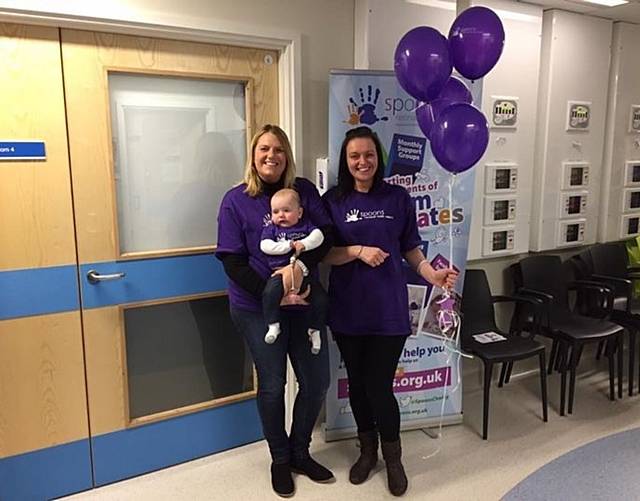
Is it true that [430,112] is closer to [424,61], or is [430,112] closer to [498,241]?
[424,61]

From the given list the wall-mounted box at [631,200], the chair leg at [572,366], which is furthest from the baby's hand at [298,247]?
the wall-mounted box at [631,200]

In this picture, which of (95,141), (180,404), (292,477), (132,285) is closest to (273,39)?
(95,141)

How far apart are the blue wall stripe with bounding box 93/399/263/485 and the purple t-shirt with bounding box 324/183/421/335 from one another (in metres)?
0.87

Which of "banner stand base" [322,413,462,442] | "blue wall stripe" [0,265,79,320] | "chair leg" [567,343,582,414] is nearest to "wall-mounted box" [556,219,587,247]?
"chair leg" [567,343,582,414]

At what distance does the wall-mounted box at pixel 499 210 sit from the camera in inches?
133

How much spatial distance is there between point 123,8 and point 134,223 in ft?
2.95

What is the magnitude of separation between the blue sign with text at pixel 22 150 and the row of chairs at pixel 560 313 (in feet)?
7.40

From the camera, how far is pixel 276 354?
2.34m

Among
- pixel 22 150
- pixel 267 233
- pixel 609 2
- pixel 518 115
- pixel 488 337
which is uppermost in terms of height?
pixel 609 2

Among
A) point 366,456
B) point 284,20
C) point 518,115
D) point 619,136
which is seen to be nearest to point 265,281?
point 366,456

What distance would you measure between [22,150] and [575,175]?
3265mm

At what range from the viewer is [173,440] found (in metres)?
2.67

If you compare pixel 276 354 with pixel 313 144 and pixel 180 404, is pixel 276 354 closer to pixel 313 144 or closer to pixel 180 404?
pixel 180 404

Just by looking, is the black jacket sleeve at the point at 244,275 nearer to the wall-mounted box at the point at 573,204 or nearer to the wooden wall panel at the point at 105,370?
the wooden wall panel at the point at 105,370
